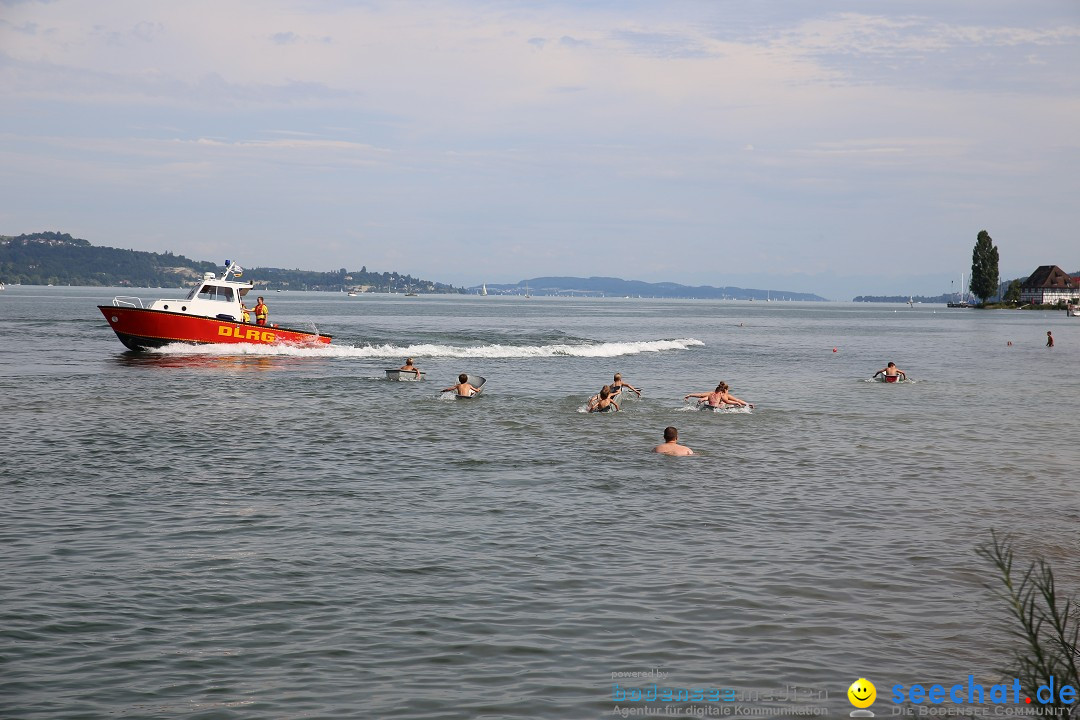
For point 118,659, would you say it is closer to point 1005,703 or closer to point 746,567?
point 746,567

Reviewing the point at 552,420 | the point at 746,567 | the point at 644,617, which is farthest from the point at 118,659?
the point at 552,420

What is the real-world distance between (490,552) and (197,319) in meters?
32.0

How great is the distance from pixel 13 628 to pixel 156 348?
34.2 meters

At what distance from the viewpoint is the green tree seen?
579ft

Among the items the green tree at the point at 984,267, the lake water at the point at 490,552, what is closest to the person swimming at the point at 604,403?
the lake water at the point at 490,552

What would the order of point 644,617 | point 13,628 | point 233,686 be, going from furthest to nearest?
point 644,617, point 13,628, point 233,686

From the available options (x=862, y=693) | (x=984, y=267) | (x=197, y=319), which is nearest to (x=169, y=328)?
(x=197, y=319)

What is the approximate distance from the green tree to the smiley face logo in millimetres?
186917

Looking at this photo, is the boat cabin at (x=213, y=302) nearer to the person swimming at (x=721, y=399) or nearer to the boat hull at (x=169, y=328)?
the boat hull at (x=169, y=328)

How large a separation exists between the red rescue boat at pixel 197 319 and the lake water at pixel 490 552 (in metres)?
14.2

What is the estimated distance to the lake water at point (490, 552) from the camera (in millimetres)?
7719

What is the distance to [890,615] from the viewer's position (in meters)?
9.30

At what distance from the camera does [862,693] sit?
7461 millimetres

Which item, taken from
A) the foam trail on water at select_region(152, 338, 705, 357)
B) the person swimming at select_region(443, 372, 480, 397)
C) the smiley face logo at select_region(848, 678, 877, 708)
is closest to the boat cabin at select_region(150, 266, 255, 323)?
the foam trail on water at select_region(152, 338, 705, 357)
